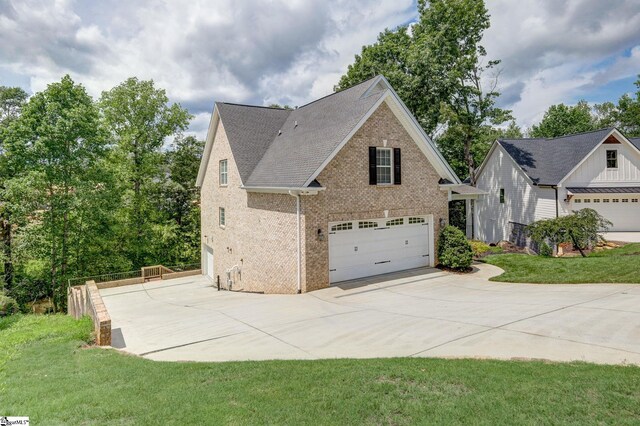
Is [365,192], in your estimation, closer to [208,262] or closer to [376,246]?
[376,246]

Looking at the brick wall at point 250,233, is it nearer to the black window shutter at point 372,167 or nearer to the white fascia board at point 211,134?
the white fascia board at point 211,134

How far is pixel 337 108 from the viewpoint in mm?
16703

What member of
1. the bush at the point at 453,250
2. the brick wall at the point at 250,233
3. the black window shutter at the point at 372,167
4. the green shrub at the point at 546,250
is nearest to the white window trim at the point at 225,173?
the brick wall at the point at 250,233

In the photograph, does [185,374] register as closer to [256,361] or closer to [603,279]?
[256,361]

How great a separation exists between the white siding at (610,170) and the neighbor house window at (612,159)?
0.18m

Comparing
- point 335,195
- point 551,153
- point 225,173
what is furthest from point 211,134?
point 551,153

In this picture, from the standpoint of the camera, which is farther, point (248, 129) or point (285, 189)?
point (248, 129)

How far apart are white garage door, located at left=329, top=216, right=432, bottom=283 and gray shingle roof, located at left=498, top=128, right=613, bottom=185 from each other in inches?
496

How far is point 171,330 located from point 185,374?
4.17 meters

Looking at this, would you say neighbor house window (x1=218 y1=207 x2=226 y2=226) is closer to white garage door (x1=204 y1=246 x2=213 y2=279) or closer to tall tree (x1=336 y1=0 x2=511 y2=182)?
white garage door (x1=204 y1=246 x2=213 y2=279)

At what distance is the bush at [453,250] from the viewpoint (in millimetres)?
16141

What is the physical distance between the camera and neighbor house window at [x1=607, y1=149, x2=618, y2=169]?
949 inches

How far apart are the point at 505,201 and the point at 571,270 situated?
15251 millimetres

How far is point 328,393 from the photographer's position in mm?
5273
